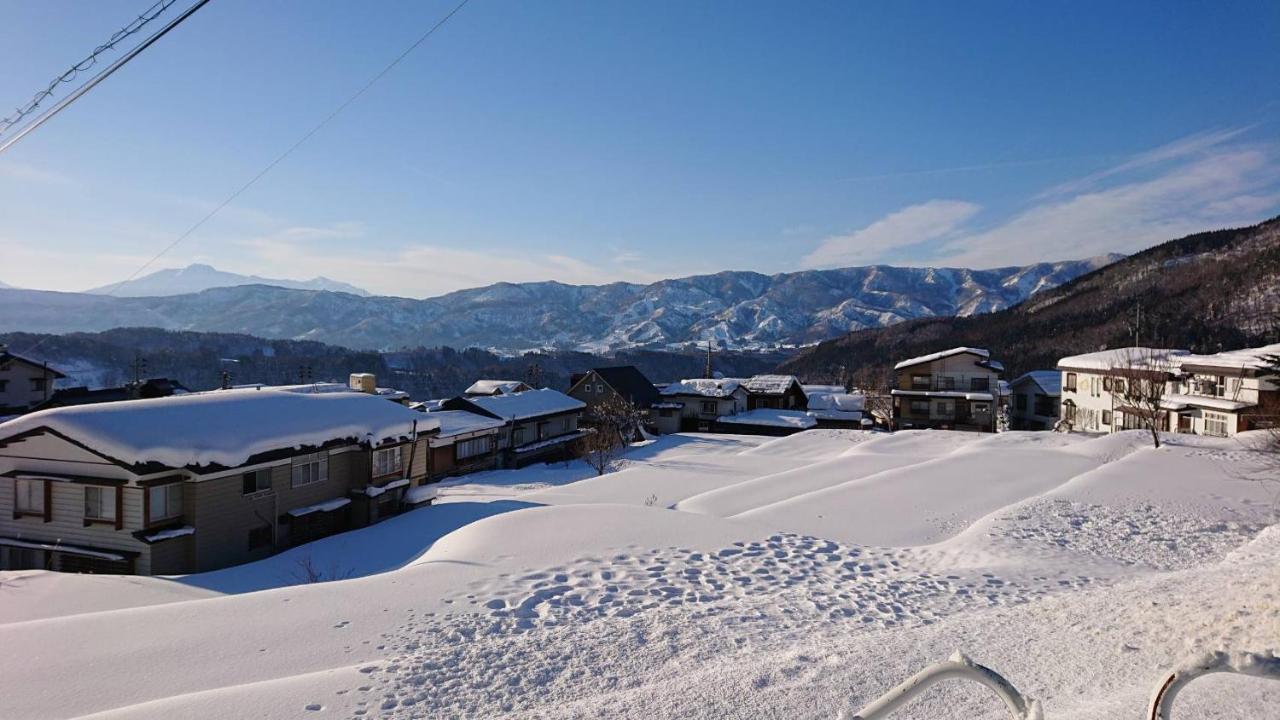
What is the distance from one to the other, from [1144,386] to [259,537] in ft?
136

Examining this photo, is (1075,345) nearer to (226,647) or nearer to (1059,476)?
(1059,476)

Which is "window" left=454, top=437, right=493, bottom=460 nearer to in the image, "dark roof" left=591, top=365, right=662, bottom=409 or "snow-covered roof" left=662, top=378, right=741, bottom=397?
"dark roof" left=591, top=365, right=662, bottom=409

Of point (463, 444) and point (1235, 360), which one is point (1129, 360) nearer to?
point (1235, 360)

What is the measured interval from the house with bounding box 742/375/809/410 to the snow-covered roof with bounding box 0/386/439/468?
3921cm

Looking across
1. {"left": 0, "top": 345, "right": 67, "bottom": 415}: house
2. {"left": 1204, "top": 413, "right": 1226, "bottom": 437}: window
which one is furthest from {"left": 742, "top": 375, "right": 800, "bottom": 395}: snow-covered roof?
{"left": 0, "top": 345, "right": 67, "bottom": 415}: house

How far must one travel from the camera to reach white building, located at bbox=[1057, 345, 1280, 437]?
28141 mm

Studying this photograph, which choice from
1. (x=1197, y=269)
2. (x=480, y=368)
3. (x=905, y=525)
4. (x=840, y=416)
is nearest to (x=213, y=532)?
(x=905, y=525)

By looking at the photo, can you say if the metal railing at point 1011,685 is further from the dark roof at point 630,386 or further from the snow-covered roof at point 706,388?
the snow-covered roof at point 706,388

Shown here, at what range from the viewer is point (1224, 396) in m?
29.7

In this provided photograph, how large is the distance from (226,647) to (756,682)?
216 inches

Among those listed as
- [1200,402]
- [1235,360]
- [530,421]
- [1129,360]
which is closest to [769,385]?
[530,421]

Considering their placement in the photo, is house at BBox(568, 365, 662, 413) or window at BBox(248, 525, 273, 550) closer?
window at BBox(248, 525, 273, 550)

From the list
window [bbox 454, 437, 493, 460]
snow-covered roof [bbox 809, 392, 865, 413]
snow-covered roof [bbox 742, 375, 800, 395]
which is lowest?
window [bbox 454, 437, 493, 460]

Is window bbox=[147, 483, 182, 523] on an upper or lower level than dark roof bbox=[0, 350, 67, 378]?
lower
